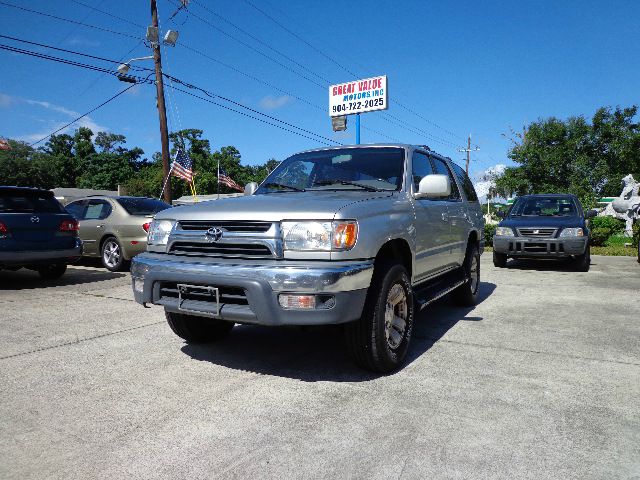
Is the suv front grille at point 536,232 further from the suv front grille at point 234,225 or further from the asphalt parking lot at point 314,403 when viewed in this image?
the suv front grille at point 234,225

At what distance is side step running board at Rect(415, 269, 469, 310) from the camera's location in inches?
165

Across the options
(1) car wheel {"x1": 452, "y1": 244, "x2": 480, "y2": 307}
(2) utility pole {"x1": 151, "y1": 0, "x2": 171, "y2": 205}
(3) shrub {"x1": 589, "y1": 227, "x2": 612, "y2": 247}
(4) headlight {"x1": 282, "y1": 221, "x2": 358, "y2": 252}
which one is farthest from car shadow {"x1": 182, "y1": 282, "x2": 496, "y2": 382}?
(2) utility pole {"x1": 151, "y1": 0, "x2": 171, "y2": 205}

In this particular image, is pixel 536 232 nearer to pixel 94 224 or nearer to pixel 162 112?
pixel 94 224

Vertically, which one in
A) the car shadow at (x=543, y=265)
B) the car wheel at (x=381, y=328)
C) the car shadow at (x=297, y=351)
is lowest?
the car shadow at (x=543, y=265)

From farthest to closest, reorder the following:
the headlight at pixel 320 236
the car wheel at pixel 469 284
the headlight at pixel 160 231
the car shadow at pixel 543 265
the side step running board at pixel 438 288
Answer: the car shadow at pixel 543 265 < the car wheel at pixel 469 284 < the side step running board at pixel 438 288 < the headlight at pixel 160 231 < the headlight at pixel 320 236

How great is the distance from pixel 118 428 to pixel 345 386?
1.45 m

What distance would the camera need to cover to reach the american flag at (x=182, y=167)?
1808cm

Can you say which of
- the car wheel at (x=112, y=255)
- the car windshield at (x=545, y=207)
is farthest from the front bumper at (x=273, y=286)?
the car windshield at (x=545, y=207)

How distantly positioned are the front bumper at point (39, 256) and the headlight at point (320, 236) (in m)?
6.10

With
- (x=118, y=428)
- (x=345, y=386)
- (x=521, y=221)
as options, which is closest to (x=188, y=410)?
(x=118, y=428)

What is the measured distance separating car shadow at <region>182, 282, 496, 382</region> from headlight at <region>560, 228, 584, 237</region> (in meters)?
5.26

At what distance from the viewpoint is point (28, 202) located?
25.2ft

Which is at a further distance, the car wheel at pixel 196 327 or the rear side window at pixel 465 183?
the rear side window at pixel 465 183

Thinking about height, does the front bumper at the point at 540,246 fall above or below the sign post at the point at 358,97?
below
